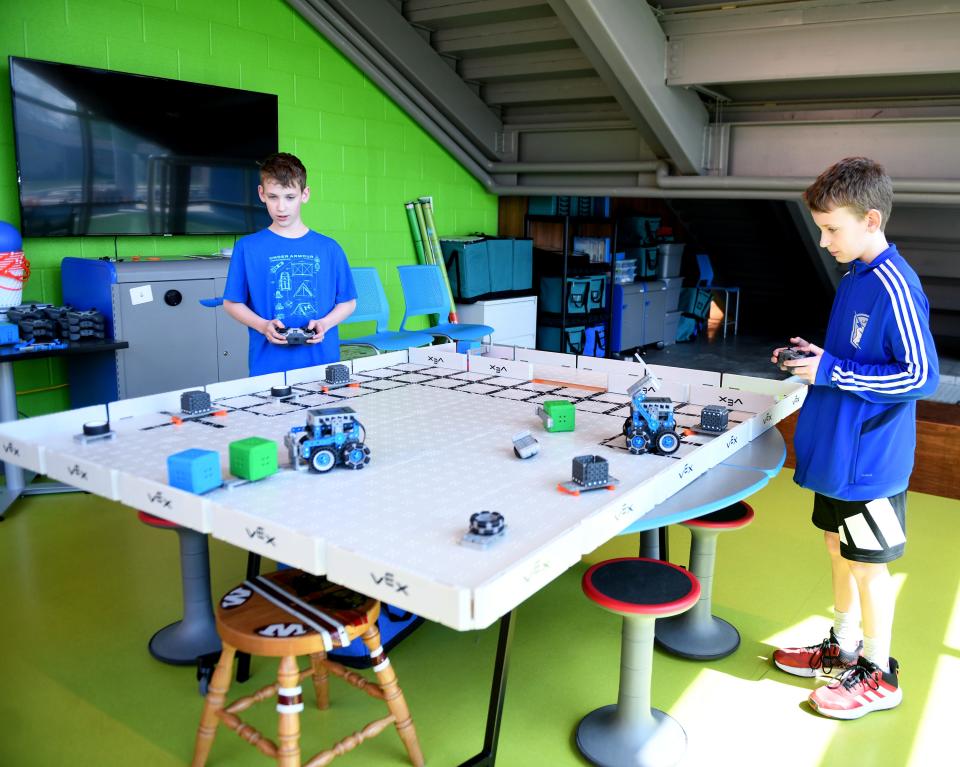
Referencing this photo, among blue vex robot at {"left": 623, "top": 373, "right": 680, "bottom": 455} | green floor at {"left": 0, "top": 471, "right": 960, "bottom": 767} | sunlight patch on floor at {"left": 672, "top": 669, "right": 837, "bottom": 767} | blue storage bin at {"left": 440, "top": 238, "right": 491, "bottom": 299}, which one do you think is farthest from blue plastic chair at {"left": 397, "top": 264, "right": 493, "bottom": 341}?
blue vex robot at {"left": 623, "top": 373, "right": 680, "bottom": 455}

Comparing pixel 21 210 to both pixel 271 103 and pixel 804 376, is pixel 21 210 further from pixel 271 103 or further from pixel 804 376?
pixel 804 376

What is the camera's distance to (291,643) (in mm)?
1641

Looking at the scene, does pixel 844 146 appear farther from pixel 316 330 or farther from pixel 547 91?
pixel 316 330

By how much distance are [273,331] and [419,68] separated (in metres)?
3.36

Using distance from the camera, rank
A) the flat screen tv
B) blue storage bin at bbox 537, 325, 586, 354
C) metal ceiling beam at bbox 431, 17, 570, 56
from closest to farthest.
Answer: the flat screen tv < metal ceiling beam at bbox 431, 17, 570, 56 < blue storage bin at bbox 537, 325, 586, 354

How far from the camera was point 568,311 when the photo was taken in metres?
6.72

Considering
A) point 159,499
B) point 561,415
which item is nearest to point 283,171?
point 561,415

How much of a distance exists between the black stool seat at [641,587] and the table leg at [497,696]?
251mm

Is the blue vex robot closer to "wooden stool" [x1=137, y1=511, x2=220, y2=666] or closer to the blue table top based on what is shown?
the blue table top

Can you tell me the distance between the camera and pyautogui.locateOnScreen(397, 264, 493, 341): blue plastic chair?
17.4 ft

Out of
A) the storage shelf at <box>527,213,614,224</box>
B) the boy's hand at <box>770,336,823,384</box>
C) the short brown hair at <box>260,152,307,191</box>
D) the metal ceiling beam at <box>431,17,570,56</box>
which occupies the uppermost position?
the metal ceiling beam at <box>431,17,570,56</box>

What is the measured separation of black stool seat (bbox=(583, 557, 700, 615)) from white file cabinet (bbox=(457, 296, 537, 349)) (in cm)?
394

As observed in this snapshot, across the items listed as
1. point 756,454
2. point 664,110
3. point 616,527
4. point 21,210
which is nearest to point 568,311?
point 664,110

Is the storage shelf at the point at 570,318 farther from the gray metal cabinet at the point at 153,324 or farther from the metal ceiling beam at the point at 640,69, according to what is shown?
the gray metal cabinet at the point at 153,324
